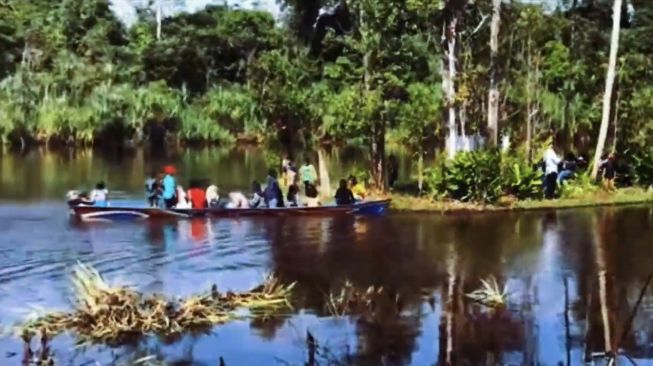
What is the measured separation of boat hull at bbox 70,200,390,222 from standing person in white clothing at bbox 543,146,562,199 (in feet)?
12.5

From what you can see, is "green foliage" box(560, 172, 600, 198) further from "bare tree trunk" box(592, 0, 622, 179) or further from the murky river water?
Result: the murky river water

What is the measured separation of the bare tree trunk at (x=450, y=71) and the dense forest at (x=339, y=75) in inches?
1.4

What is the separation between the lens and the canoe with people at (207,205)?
22.2 meters

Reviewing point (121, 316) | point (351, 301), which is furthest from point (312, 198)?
point (121, 316)

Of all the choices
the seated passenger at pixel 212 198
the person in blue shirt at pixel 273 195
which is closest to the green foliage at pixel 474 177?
the person in blue shirt at pixel 273 195

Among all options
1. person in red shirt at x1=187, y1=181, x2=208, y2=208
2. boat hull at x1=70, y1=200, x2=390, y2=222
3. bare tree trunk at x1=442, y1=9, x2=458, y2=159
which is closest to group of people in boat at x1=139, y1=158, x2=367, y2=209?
person in red shirt at x1=187, y1=181, x2=208, y2=208

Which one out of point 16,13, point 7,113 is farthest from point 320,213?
point 16,13

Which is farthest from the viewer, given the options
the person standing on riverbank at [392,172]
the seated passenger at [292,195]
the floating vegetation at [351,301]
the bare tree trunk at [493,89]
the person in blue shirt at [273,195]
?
the person standing on riverbank at [392,172]

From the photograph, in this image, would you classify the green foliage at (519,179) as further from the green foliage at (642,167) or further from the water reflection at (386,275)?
the green foliage at (642,167)

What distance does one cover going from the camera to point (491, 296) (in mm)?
13875

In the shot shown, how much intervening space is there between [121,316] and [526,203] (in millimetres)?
12855

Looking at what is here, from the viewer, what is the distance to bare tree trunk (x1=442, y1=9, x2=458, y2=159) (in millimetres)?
24922

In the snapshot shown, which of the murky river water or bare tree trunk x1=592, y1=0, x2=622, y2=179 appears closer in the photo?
the murky river water

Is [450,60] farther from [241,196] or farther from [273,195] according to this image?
[241,196]
